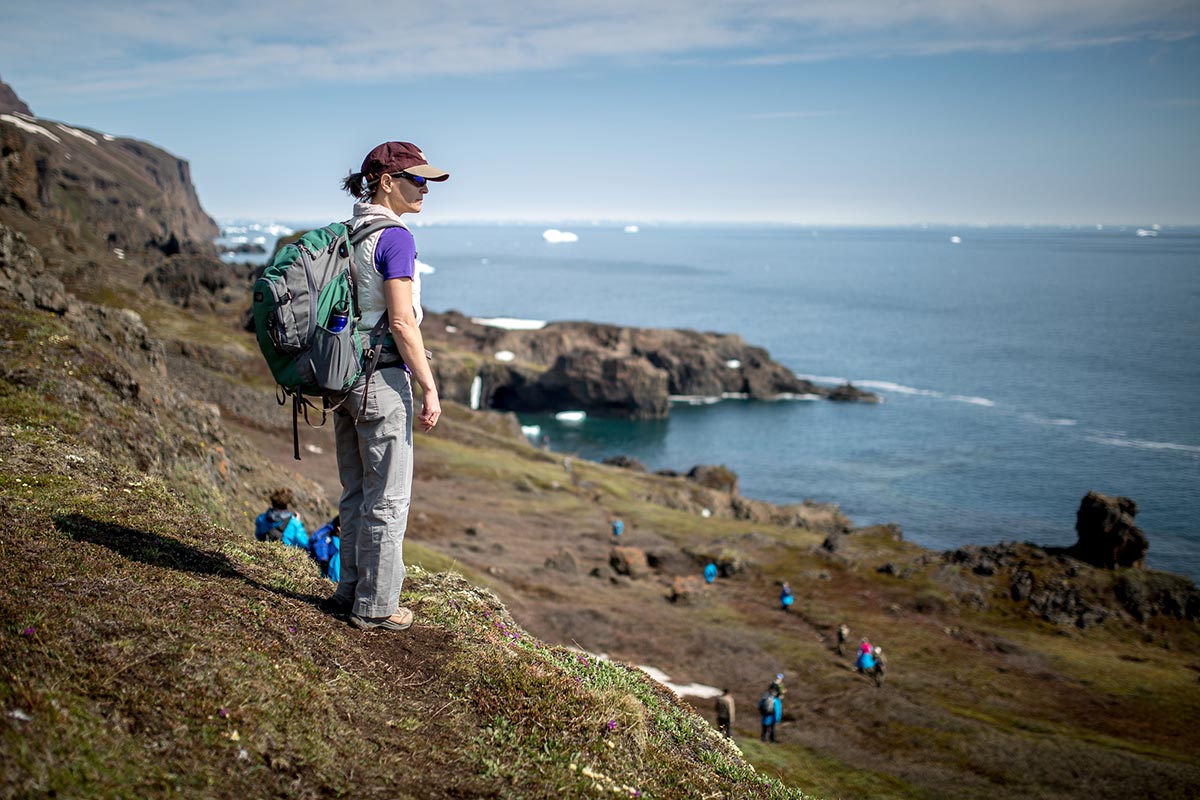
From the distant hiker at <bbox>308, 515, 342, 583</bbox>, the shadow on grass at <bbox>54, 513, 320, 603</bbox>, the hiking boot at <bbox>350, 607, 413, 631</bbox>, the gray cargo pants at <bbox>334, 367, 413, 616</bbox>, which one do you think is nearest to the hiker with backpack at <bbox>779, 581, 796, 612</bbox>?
the distant hiker at <bbox>308, 515, 342, 583</bbox>

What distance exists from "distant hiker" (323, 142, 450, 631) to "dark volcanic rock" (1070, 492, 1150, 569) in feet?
192

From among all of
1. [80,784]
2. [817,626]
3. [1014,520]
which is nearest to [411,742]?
[80,784]

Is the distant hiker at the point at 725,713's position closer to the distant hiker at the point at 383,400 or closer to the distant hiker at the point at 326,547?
the distant hiker at the point at 326,547

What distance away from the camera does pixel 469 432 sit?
242ft

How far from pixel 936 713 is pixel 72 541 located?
30759mm

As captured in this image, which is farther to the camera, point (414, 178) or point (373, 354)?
point (414, 178)

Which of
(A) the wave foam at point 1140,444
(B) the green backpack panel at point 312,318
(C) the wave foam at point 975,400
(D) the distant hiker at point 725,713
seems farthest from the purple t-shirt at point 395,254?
(C) the wave foam at point 975,400

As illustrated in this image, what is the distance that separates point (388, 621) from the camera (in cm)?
864

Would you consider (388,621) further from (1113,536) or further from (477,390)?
(477,390)

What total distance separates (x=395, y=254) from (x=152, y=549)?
14.1 feet

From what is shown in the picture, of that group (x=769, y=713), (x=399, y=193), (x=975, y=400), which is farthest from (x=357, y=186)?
(x=975, y=400)

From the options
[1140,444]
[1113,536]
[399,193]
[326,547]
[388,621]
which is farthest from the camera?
[1140,444]

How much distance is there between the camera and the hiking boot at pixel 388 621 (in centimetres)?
853

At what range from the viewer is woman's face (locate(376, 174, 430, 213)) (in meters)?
8.20
